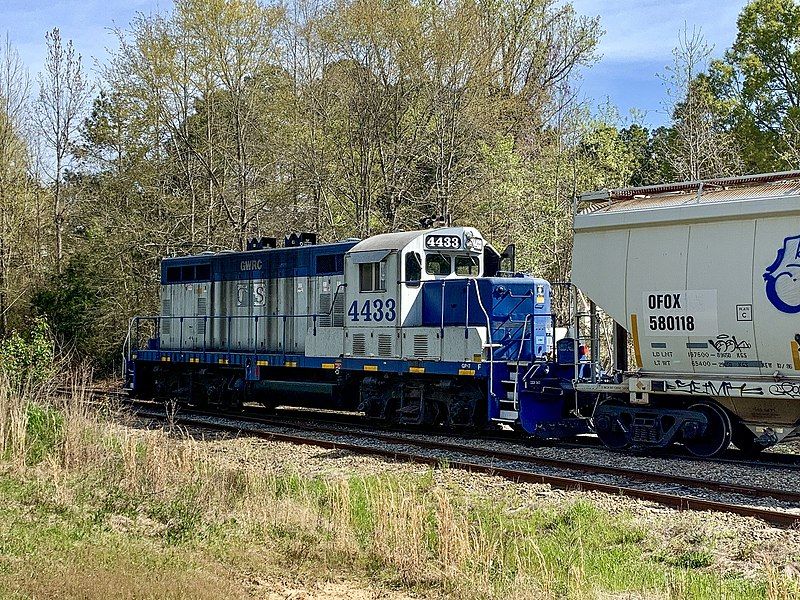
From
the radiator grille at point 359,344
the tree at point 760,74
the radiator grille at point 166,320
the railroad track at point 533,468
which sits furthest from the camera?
the tree at point 760,74

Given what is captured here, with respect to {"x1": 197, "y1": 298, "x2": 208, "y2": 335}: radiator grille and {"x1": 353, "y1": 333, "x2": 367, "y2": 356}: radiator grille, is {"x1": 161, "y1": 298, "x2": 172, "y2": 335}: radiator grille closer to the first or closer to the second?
{"x1": 197, "y1": 298, "x2": 208, "y2": 335}: radiator grille

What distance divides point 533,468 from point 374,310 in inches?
206

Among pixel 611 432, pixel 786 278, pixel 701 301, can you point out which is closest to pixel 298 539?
pixel 611 432

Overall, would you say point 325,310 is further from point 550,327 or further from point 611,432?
point 611,432

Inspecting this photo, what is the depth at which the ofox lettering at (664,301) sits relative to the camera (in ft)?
40.5

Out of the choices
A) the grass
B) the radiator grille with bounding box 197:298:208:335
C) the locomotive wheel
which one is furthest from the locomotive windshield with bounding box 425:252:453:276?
the radiator grille with bounding box 197:298:208:335

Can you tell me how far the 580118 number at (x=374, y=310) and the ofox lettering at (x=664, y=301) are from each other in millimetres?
5016

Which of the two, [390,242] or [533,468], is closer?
[533,468]

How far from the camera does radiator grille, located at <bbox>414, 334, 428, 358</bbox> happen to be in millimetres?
15555

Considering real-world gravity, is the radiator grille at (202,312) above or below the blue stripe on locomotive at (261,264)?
below

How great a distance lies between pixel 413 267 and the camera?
16.0 metres

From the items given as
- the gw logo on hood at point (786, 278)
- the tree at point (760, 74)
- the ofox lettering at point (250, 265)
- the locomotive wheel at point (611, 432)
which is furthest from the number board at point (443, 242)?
the tree at point (760, 74)

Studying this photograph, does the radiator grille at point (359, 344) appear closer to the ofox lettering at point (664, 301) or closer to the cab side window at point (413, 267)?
the cab side window at point (413, 267)

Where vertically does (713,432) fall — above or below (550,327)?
below
